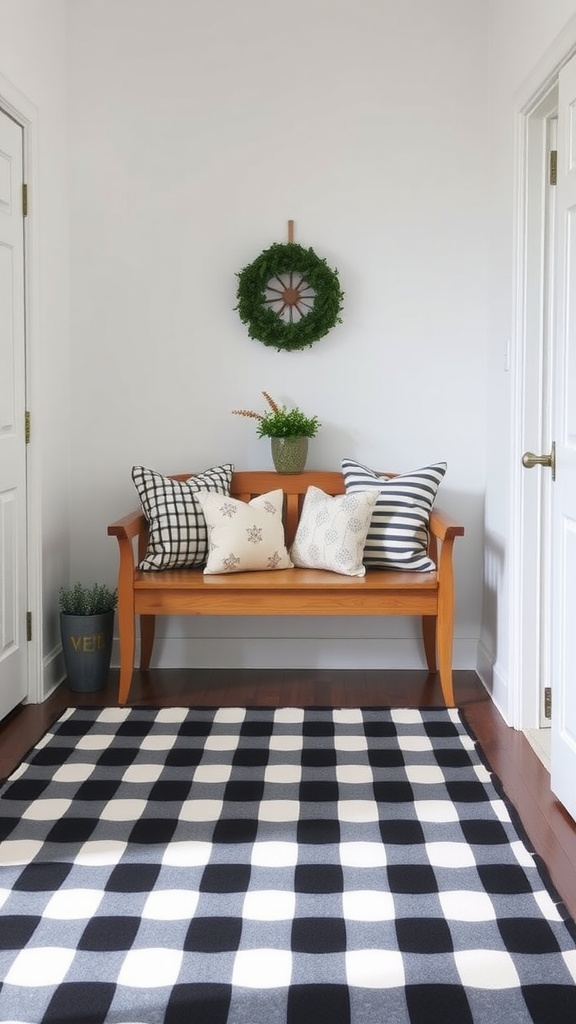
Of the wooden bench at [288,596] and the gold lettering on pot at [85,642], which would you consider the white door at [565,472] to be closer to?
the wooden bench at [288,596]

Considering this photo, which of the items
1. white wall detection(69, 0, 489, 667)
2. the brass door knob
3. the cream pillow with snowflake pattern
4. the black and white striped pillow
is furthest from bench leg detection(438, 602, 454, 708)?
the brass door knob

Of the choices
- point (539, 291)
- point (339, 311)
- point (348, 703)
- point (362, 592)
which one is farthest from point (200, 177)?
point (348, 703)

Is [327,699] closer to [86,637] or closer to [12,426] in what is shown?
[86,637]

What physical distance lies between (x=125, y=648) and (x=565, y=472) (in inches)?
73.0

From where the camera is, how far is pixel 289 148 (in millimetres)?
A: 4344

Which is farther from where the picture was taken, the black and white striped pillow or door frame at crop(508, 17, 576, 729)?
the black and white striped pillow

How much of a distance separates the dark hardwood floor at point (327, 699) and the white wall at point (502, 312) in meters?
0.14

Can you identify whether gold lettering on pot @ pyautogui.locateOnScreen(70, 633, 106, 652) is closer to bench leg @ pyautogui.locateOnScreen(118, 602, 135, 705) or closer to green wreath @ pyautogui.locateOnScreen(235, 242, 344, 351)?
bench leg @ pyautogui.locateOnScreen(118, 602, 135, 705)

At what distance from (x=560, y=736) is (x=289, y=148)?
8.73 ft

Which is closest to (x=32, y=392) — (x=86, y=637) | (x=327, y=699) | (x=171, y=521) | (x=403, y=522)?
(x=171, y=521)

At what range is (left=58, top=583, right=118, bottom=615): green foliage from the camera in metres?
4.15

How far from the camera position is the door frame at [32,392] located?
3.80 metres

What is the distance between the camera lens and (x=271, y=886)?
8.00 feet

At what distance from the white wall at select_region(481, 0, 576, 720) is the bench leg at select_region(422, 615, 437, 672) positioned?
21 cm
